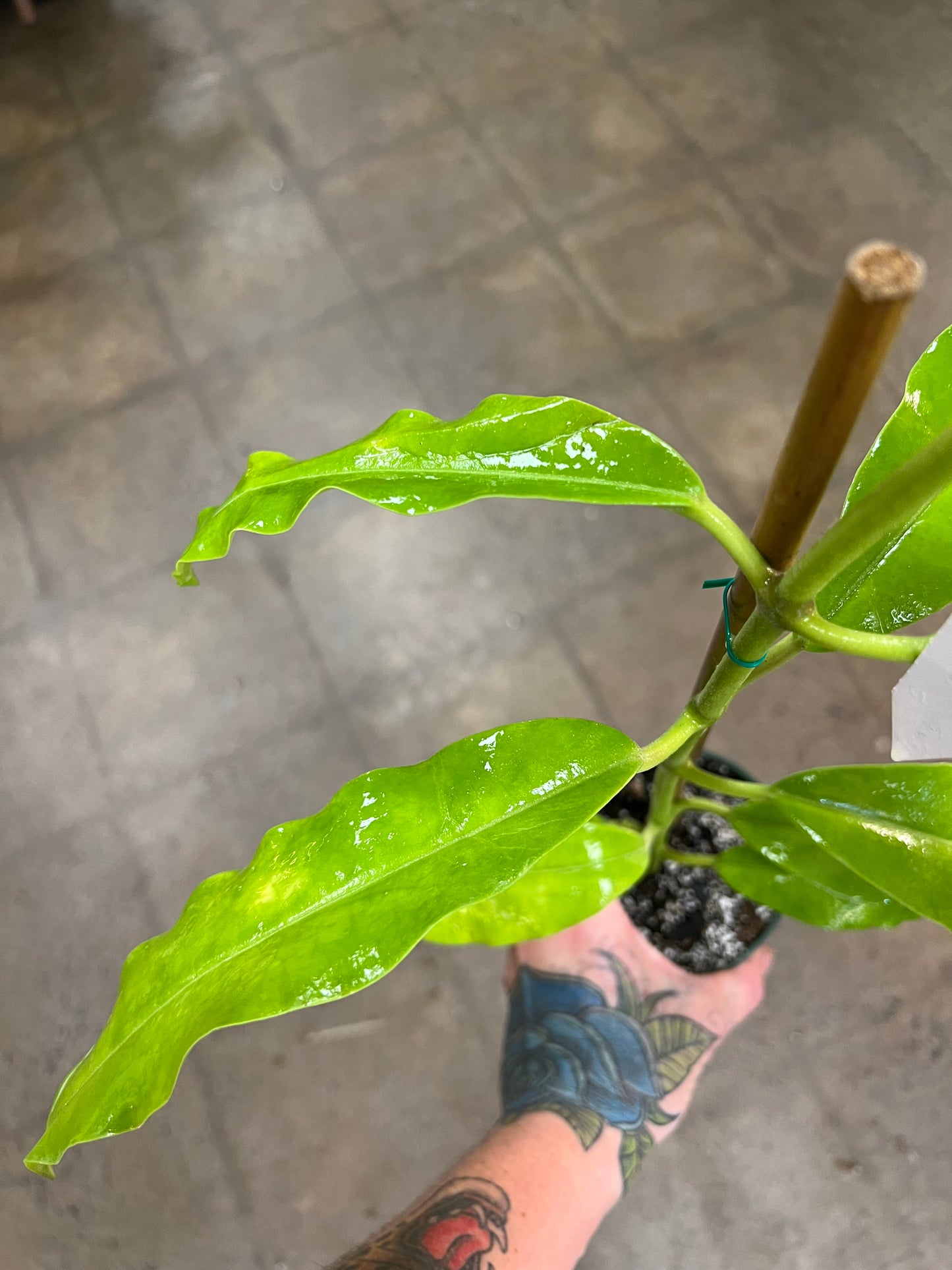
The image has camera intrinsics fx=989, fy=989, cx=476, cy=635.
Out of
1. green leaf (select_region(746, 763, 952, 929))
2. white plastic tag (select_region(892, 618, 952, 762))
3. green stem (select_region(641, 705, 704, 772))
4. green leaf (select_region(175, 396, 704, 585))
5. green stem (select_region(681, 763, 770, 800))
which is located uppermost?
green leaf (select_region(175, 396, 704, 585))

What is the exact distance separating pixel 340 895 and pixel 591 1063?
699mm

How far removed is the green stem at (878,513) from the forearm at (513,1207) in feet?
2.46


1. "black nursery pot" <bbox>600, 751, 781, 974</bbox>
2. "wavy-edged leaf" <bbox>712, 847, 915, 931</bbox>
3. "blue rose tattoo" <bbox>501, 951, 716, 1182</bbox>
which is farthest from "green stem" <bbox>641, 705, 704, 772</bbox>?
"blue rose tattoo" <bbox>501, 951, 716, 1182</bbox>

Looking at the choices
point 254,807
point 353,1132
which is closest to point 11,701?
point 254,807

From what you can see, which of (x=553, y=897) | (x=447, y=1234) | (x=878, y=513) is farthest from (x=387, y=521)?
(x=878, y=513)

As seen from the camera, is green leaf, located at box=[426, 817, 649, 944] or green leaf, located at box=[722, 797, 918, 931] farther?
green leaf, located at box=[426, 817, 649, 944]

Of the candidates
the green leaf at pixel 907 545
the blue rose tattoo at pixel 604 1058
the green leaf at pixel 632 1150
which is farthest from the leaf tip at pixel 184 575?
the green leaf at pixel 632 1150

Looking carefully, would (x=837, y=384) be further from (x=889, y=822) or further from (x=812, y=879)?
(x=812, y=879)

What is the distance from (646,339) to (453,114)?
2.43 ft

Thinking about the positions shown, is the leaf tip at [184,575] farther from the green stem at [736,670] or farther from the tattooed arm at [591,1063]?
the tattooed arm at [591,1063]

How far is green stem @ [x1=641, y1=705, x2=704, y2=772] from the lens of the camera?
65cm

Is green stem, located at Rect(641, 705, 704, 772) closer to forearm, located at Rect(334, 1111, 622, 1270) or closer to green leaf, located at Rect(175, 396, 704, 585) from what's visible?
green leaf, located at Rect(175, 396, 704, 585)

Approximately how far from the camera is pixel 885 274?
41 centimetres

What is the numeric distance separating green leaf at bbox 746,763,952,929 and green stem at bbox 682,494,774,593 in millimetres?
176
